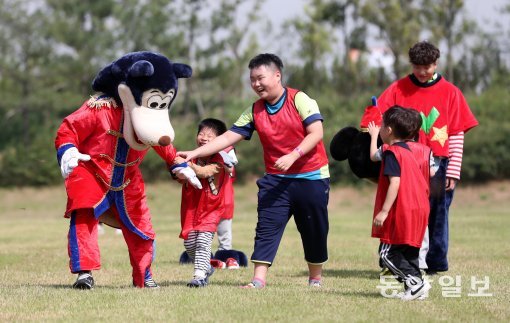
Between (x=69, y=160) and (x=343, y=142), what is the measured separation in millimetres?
2403

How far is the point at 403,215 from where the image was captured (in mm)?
6949

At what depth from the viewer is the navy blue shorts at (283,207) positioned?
7785mm

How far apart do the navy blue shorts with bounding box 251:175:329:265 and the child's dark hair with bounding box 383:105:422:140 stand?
0.90 m

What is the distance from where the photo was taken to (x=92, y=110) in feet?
24.9

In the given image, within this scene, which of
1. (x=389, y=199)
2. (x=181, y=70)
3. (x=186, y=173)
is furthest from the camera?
(x=186, y=173)

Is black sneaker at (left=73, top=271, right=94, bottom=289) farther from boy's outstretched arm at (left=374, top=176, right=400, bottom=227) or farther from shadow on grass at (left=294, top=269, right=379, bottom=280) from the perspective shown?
shadow on grass at (left=294, top=269, right=379, bottom=280)

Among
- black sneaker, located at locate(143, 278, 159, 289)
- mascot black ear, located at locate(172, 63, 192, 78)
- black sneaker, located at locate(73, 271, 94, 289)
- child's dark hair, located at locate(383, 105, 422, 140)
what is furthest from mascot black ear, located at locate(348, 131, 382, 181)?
black sneaker, located at locate(73, 271, 94, 289)

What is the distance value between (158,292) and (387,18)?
27.0m

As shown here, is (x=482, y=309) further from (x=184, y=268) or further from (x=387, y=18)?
(x=387, y=18)

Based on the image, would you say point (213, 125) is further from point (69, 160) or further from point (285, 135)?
point (69, 160)

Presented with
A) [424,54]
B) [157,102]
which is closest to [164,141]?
[157,102]

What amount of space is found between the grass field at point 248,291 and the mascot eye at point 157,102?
1457mm

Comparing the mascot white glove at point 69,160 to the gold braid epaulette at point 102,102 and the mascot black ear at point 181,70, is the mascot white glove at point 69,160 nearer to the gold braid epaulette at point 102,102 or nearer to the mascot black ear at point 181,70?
the gold braid epaulette at point 102,102

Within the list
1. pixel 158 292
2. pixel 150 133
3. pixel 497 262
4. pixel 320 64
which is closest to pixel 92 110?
pixel 150 133
